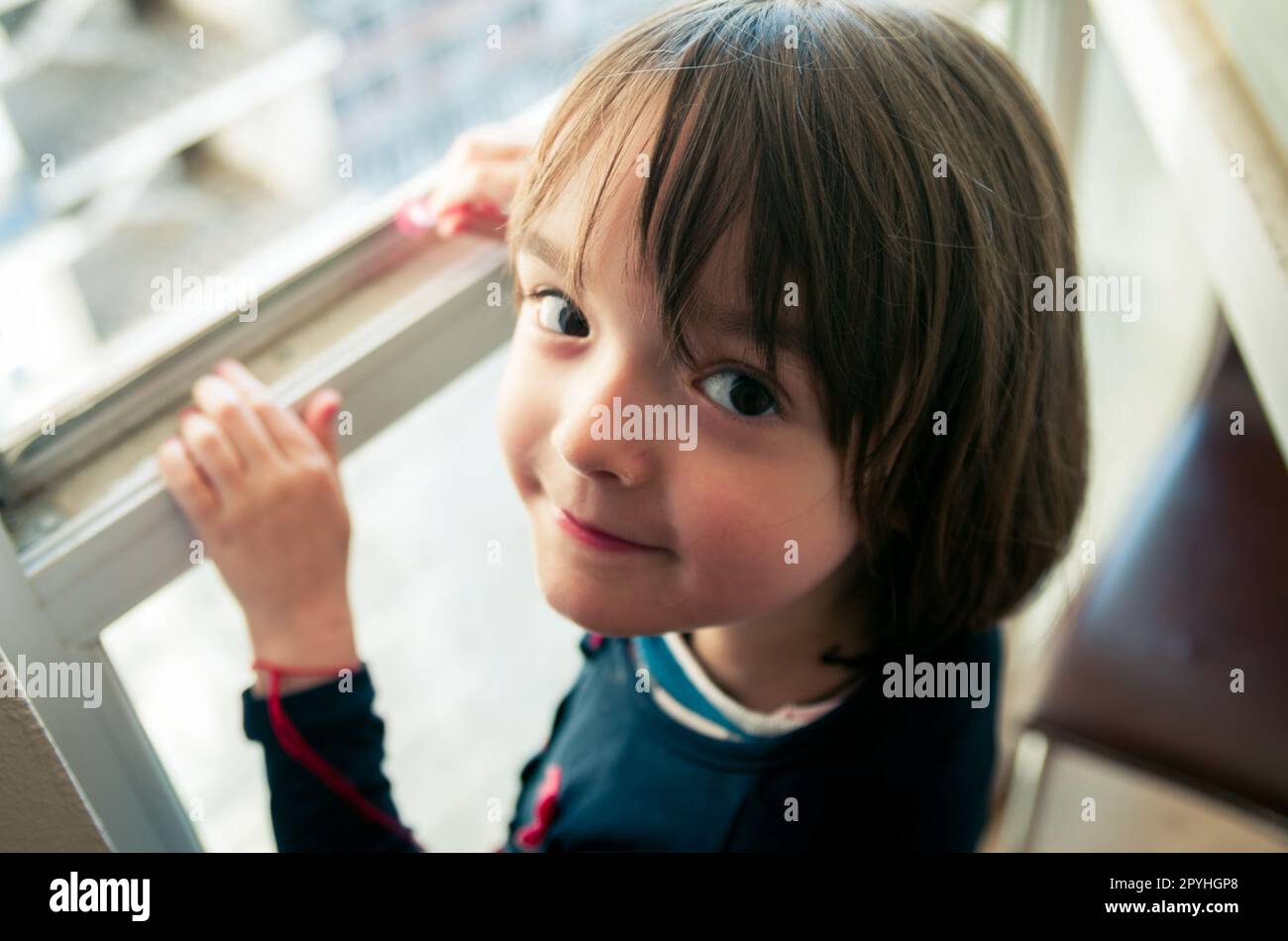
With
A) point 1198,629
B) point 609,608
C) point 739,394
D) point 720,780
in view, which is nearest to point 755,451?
point 739,394

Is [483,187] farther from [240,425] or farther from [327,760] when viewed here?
[327,760]

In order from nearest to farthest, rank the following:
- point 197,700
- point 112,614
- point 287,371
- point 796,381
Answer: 1. point 796,381
2. point 112,614
3. point 287,371
4. point 197,700

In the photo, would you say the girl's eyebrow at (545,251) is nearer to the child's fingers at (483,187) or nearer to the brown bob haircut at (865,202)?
the brown bob haircut at (865,202)

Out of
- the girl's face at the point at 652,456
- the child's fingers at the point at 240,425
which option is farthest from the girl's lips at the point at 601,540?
the child's fingers at the point at 240,425

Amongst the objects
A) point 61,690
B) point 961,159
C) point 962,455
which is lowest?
point 61,690

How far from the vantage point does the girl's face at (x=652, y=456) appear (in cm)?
59

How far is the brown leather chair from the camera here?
1010 millimetres

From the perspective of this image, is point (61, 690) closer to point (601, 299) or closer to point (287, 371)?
point (287, 371)

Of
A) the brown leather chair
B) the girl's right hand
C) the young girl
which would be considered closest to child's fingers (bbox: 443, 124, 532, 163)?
the girl's right hand

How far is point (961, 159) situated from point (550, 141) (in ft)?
0.73

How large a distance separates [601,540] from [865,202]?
238mm

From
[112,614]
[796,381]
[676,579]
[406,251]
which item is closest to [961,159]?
[796,381]

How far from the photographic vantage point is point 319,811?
0.78 metres

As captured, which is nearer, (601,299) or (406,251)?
(601,299)
